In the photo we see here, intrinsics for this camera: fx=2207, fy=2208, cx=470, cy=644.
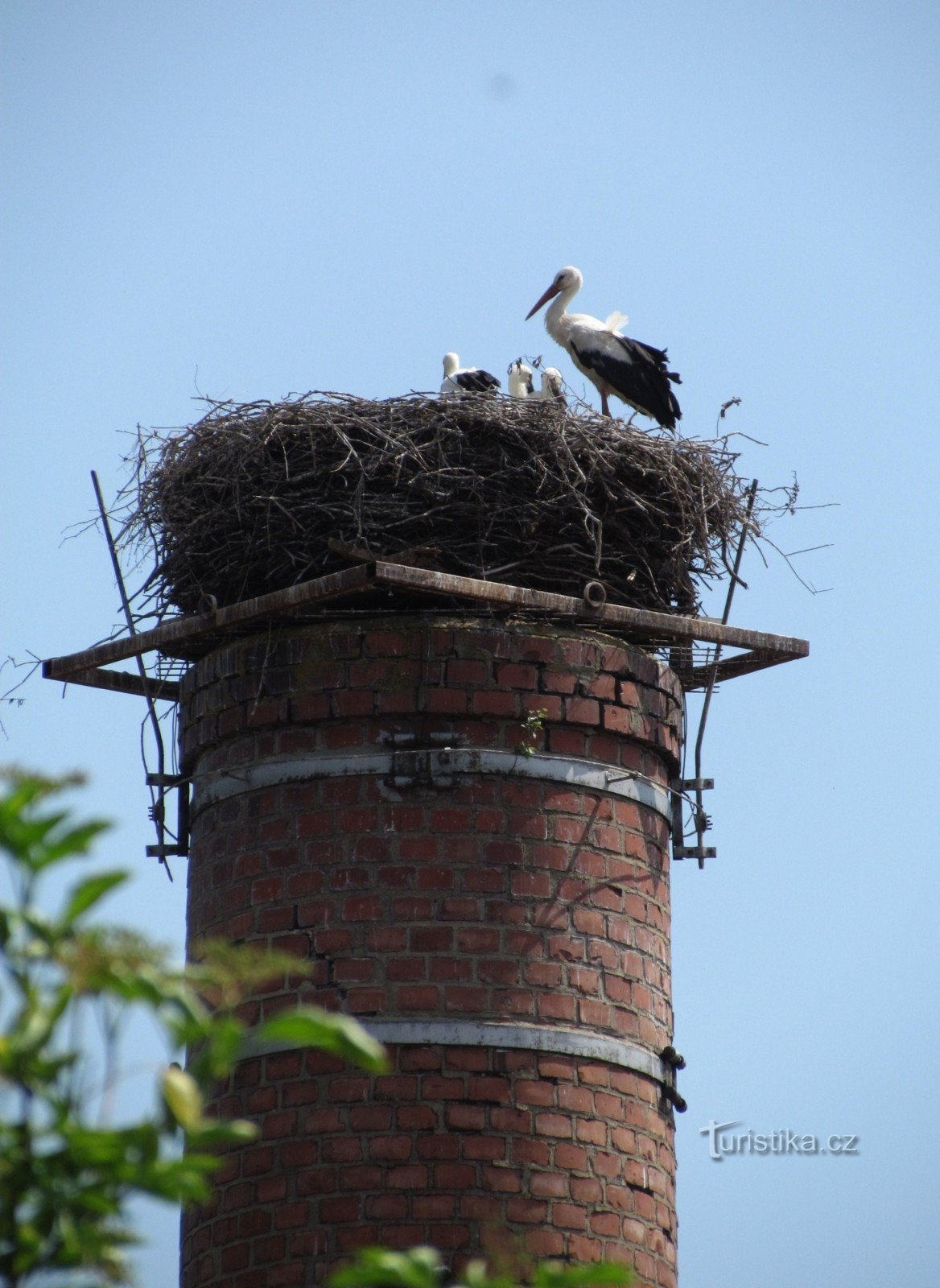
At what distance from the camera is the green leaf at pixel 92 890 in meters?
2.96

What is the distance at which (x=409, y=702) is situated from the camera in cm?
750

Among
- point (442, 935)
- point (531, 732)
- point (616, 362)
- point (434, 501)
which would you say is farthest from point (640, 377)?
point (442, 935)

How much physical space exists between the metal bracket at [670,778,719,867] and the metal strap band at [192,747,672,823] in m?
0.41

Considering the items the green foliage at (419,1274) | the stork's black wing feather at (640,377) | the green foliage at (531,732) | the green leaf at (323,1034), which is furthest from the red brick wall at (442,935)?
the green leaf at (323,1034)

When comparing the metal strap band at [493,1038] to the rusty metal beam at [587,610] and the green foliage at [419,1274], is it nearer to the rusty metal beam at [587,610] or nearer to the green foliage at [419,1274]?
the rusty metal beam at [587,610]

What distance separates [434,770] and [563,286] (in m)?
5.61

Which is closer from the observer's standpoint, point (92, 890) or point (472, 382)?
point (92, 890)

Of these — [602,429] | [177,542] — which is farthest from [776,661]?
[177,542]

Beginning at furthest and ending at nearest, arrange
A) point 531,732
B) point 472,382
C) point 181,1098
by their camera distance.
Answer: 1. point 472,382
2. point 531,732
3. point 181,1098

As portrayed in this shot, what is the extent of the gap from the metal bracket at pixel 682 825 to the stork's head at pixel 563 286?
4681 mm

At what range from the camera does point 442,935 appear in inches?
284

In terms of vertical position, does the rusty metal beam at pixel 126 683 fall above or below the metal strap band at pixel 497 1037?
above

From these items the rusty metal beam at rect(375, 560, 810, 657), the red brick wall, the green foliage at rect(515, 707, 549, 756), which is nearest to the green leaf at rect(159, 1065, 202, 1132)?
the red brick wall

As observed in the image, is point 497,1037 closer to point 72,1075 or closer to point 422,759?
point 422,759
